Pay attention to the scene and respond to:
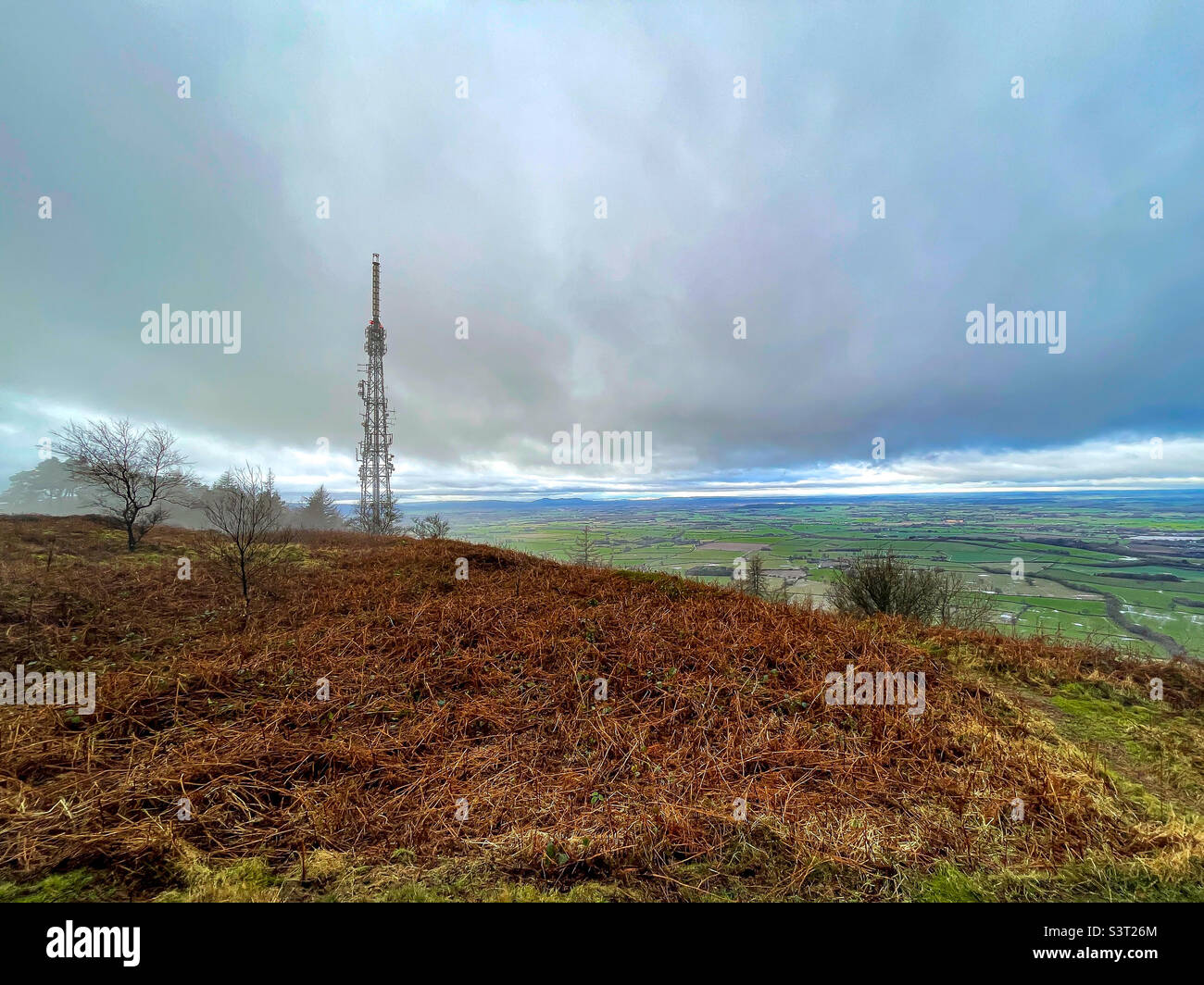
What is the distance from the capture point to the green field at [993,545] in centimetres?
1834

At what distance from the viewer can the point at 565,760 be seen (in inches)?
136

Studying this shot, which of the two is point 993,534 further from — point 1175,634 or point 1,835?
point 1,835

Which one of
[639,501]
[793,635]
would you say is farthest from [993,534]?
[793,635]

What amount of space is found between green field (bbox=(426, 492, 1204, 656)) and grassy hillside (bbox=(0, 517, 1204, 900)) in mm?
4442

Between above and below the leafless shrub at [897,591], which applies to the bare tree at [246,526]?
above

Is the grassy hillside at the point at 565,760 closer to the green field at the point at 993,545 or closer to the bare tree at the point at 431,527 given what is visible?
the green field at the point at 993,545

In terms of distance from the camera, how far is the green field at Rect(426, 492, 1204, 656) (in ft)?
60.2

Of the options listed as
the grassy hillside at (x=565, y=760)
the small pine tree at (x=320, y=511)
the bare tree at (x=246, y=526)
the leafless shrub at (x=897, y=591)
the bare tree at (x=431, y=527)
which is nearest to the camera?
the grassy hillside at (x=565, y=760)

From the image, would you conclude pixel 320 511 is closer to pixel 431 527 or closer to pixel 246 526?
pixel 431 527

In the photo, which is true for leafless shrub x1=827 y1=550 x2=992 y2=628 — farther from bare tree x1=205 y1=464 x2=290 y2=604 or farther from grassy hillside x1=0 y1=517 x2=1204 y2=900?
bare tree x1=205 y1=464 x2=290 y2=604

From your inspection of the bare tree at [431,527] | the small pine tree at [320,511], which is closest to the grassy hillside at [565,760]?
the bare tree at [431,527]

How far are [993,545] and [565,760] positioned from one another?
155 ft

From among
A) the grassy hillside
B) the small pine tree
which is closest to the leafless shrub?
the grassy hillside

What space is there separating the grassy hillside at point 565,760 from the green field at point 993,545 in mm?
4442
